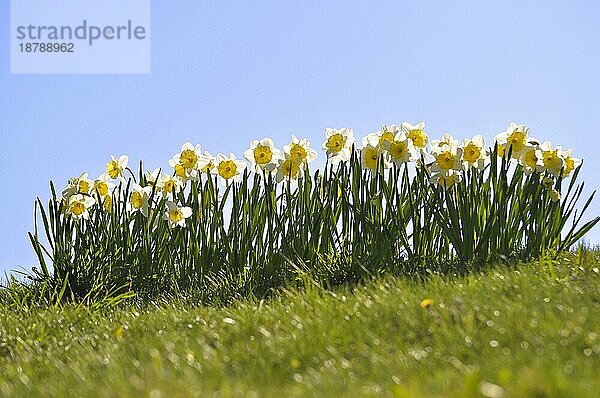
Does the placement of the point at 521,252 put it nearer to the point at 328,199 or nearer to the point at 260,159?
the point at 328,199

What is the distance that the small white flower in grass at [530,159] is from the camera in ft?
18.6

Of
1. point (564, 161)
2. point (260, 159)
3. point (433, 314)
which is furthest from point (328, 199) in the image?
point (433, 314)

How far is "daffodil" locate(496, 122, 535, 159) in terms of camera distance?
5703 mm

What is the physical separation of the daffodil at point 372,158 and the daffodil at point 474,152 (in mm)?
Answer: 558

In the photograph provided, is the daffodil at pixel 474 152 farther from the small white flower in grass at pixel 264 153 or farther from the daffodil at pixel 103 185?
the daffodil at pixel 103 185

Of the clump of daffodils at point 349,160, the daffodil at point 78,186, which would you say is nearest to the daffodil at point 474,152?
the clump of daffodils at point 349,160

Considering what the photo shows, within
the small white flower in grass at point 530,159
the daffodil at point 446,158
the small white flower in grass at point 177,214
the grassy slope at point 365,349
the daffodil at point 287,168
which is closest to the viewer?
the grassy slope at point 365,349

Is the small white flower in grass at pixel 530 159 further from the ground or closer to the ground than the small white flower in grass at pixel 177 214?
further from the ground

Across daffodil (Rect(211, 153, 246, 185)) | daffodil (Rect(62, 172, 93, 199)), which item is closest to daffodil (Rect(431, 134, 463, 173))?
daffodil (Rect(211, 153, 246, 185))

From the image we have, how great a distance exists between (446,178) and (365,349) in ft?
9.68

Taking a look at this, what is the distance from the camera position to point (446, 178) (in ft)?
18.6

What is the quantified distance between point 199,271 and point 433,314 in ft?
11.9

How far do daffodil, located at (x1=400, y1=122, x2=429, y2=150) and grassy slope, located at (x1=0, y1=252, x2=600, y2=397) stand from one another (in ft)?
5.32

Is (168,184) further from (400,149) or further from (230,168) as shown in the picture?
(400,149)
